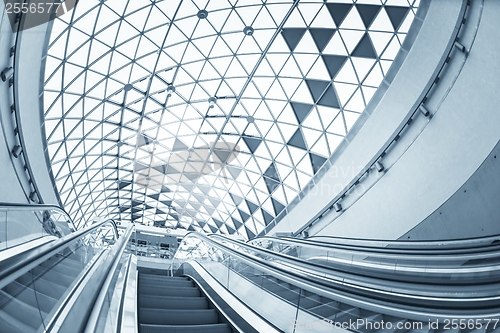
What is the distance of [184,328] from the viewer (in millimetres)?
5941

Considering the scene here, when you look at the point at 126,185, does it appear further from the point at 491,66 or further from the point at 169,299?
the point at 491,66

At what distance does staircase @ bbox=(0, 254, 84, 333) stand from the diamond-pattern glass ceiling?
15.8 m

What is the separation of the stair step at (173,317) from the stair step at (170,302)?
92 centimetres

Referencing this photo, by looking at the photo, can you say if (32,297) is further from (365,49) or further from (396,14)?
(365,49)

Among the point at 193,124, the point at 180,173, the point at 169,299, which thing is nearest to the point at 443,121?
the point at 169,299

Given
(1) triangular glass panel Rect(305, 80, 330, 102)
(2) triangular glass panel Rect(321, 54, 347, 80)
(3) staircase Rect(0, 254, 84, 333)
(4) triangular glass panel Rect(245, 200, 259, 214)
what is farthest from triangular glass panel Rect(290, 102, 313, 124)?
(3) staircase Rect(0, 254, 84, 333)

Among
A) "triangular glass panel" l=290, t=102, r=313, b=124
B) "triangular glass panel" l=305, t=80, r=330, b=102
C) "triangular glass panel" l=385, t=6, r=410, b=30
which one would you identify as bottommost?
"triangular glass panel" l=290, t=102, r=313, b=124

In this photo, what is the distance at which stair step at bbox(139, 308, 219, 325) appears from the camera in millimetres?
6492

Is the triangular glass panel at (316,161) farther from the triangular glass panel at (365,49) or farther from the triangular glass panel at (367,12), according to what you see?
the triangular glass panel at (367,12)

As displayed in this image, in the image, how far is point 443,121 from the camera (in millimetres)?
13031

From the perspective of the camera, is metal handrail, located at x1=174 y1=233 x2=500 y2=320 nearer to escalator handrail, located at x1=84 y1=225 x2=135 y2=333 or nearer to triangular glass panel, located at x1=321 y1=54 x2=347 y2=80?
escalator handrail, located at x1=84 y1=225 x2=135 y2=333

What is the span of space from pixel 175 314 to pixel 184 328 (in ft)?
2.91

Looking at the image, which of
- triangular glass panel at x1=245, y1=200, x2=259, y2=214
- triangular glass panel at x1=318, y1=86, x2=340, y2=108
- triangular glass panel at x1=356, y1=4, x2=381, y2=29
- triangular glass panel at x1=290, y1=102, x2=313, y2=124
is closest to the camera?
triangular glass panel at x1=356, y1=4, x2=381, y2=29

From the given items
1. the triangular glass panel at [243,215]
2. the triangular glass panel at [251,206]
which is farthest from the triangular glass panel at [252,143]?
Answer: the triangular glass panel at [243,215]
